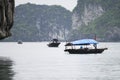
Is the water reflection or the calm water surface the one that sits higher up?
the water reflection

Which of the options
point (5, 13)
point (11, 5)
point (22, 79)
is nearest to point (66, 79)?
point (22, 79)

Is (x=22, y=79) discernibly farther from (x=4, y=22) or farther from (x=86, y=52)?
(x=86, y=52)

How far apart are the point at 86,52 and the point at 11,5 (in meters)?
39.6

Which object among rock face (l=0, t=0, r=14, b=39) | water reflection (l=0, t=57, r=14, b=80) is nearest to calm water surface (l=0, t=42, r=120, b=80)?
water reflection (l=0, t=57, r=14, b=80)

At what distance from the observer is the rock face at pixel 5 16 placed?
82.8 meters

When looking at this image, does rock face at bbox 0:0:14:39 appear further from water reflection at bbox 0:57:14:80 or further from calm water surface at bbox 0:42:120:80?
water reflection at bbox 0:57:14:80

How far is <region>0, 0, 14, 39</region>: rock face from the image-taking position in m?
82.8

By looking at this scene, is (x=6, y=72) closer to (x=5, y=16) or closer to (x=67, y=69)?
(x=67, y=69)

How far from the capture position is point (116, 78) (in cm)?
4938

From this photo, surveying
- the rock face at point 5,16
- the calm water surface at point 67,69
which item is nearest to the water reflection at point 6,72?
the calm water surface at point 67,69

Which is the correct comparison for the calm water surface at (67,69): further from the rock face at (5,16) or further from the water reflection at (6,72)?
the rock face at (5,16)

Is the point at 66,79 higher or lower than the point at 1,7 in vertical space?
lower

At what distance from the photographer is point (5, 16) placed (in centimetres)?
9044

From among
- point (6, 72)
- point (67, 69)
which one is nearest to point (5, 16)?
point (67, 69)
